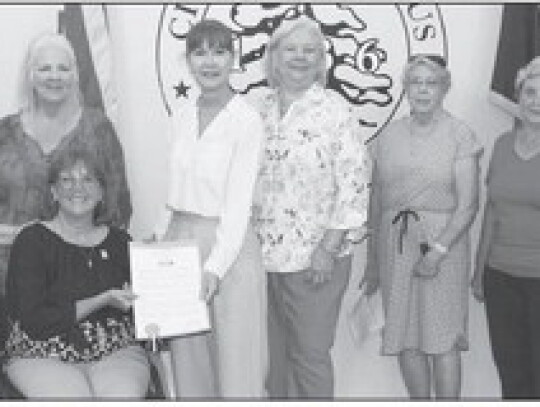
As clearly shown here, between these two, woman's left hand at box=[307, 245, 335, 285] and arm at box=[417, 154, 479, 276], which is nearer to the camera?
woman's left hand at box=[307, 245, 335, 285]

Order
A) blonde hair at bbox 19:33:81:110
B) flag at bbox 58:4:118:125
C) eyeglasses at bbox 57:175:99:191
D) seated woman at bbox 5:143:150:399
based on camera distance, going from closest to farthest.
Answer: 1. seated woman at bbox 5:143:150:399
2. eyeglasses at bbox 57:175:99:191
3. blonde hair at bbox 19:33:81:110
4. flag at bbox 58:4:118:125

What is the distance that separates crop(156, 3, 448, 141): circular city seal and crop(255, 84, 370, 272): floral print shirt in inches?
25.2

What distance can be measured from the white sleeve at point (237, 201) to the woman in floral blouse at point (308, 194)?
22 cm

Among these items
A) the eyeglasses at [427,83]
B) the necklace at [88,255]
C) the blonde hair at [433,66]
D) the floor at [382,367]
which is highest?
the blonde hair at [433,66]

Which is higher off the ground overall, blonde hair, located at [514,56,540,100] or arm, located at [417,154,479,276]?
blonde hair, located at [514,56,540,100]

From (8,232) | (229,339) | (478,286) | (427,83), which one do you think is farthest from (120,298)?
(478,286)

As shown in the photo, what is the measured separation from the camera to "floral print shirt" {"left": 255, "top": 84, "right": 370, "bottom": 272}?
262 cm

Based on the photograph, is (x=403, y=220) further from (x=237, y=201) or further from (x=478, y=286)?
(x=237, y=201)

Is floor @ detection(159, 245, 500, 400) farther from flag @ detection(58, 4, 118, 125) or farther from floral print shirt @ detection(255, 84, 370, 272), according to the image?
flag @ detection(58, 4, 118, 125)

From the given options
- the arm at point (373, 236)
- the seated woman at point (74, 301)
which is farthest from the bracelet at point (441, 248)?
the seated woman at point (74, 301)

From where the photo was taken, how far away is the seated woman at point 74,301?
2.34m

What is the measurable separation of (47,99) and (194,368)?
3.39 ft

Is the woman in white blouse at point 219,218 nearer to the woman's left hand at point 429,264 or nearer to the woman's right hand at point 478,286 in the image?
the woman's left hand at point 429,264

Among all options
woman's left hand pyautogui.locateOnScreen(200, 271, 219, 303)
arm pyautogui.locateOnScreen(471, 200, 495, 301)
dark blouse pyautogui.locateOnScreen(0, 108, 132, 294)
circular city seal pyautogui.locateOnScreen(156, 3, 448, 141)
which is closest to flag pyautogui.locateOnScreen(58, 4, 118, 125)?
circular city seal pyautogui.locateOnScreen(156, 3, 448, 141)
